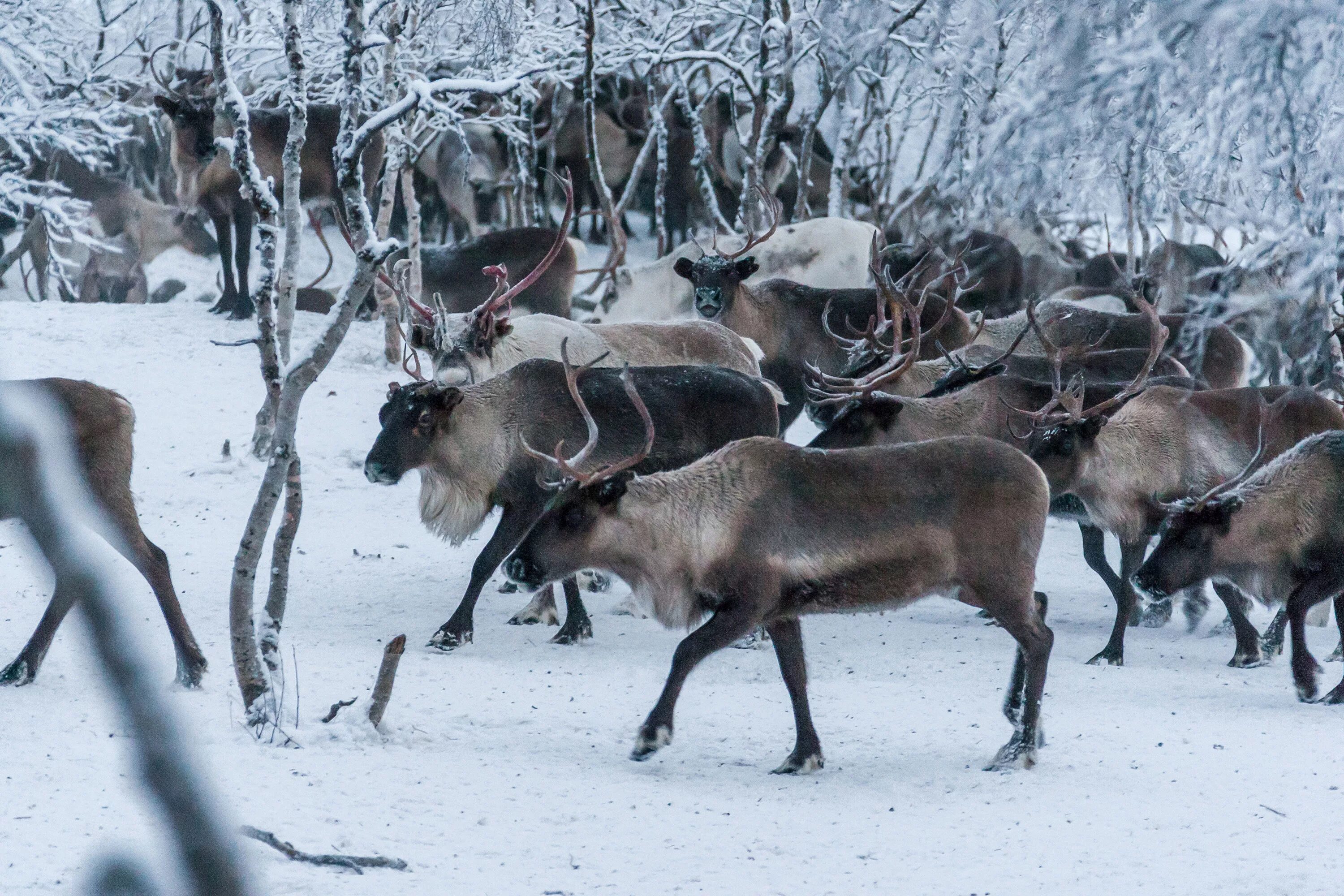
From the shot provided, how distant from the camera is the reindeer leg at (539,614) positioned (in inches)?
270

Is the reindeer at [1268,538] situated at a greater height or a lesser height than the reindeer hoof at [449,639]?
greater

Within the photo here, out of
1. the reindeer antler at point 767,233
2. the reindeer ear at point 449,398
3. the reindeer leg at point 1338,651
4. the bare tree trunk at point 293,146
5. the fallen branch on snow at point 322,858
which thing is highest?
the bare tree trunk at point 293,146

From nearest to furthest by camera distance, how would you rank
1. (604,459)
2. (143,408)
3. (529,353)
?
(604,459)
(529,353)
(143,408)

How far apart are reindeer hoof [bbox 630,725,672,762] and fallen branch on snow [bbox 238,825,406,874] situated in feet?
3.85

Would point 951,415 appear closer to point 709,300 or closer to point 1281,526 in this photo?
point 1281,526

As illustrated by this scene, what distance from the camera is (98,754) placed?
4.31m

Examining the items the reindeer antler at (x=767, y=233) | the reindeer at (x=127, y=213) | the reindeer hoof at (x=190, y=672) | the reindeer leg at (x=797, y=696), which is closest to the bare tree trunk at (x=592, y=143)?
the reindeer antler at (x=767, y=233)

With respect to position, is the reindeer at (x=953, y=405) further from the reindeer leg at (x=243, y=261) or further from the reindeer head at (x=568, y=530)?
the reindeer leg at (x=243, y=261)

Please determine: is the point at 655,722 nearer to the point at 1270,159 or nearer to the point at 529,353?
the point at 1270,159

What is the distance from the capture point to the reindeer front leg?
4734mm

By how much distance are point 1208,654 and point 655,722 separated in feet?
10.8

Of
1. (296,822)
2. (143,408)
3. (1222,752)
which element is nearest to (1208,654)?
(1222,752)

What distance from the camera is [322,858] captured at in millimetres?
3637

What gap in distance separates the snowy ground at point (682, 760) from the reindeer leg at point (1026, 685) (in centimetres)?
9
